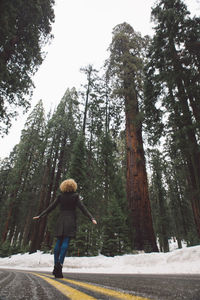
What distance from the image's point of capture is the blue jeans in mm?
3103

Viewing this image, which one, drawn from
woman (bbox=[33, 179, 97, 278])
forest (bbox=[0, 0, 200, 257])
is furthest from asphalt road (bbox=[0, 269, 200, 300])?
forest (bbox=[0, 0, 200, 257])

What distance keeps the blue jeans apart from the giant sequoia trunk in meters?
6.74

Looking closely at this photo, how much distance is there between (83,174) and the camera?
42.0 ft

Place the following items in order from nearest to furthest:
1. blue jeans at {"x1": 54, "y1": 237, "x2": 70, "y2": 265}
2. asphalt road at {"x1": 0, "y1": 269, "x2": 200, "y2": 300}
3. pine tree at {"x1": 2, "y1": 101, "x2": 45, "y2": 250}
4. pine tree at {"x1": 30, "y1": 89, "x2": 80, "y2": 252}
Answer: asphalt road at {"x1": 0, "y1": 269, "x2": 200, "y2": 300}, blue jeans at {"x1": 54, "y1": 237, "x2": 70, "y2": 265}, pine tree at {"x1": 30, "y1": 89, "x2": 80, "y2": 252}, pine tree at {"x1": 2, "y1": 101, "x2": 45, "y2": 250}

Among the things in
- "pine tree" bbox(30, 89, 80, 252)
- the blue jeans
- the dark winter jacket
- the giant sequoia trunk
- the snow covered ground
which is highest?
"pine tree" bbox(30, 89, 80, 252)

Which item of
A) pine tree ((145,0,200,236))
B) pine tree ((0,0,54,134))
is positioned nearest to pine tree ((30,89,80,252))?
pine tree ((0,0,54,134))

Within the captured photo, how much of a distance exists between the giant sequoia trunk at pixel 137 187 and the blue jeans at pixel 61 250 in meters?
6.74

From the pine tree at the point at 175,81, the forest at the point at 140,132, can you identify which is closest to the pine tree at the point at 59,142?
the forest at the point at 140,132

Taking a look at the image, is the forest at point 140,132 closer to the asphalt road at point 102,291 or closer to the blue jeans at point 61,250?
the blue jeans at point 61,250

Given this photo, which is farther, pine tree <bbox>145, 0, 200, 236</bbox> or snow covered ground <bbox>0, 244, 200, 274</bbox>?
pine tree <bbox>145, 0, 200, 236</bbox>

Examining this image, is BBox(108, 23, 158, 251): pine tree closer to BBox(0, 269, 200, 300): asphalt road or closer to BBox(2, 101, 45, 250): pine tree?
BBox(0, 269, 200, 300): asphalt road

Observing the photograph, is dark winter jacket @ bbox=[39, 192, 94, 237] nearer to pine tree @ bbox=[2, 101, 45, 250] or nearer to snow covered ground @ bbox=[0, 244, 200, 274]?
snow covered ground @ bbox=[0, 244, 200, 274]

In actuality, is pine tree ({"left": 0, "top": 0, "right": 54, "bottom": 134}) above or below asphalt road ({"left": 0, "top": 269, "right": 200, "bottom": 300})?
above

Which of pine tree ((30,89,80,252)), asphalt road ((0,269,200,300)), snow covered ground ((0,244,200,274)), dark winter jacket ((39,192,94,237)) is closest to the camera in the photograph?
asphalt road ((0,269,200,300))
